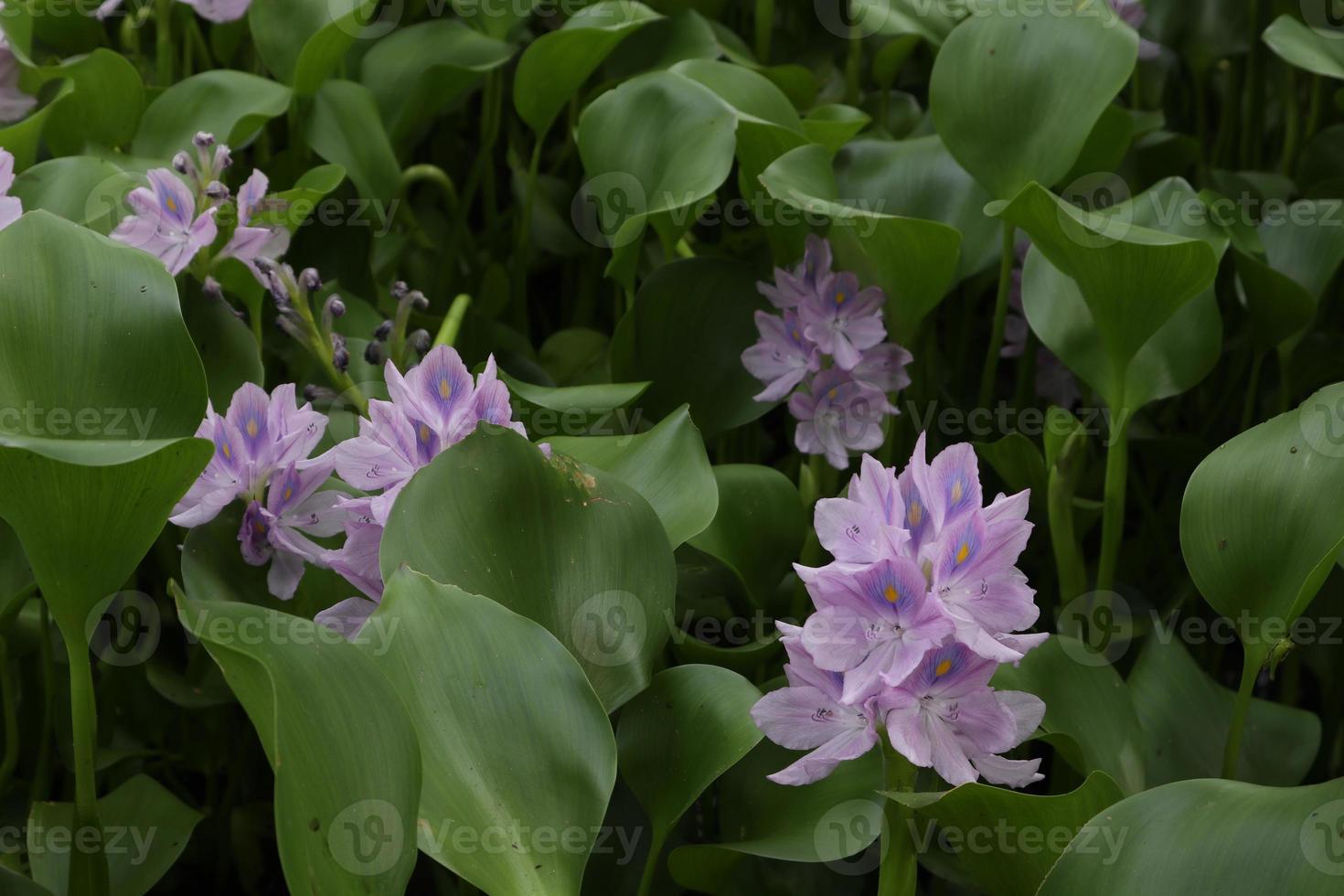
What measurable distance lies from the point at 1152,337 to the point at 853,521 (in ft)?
1.59

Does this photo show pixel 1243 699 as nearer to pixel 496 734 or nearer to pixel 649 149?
pixel 496 734

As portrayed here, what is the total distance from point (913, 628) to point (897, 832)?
0.11 meters

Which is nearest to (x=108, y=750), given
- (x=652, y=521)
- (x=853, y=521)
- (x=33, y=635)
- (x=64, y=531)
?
(x=33, y=635)

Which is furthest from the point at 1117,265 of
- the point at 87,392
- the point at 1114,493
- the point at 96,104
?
the point at 96,104

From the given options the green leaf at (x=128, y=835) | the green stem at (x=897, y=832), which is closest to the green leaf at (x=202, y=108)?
the green leaf at (x=128, y=835)

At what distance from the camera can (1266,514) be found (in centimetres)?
71

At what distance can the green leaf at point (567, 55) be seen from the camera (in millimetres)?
1061

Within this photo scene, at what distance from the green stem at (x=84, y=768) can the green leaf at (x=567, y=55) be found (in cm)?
62

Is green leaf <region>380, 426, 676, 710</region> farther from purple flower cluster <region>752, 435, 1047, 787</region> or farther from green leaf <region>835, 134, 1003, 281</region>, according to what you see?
green leaf <region>835, 134, 1003, 281</region>

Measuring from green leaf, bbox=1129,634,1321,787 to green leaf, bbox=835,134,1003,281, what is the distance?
0.35 metres

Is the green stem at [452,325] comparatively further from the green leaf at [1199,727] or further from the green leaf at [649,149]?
the green leaf at [1199,727]

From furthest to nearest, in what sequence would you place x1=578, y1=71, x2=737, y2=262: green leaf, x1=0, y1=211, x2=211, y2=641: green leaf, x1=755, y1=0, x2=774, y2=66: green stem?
x1=755, y1=0, x2=774, y2=66: green stem
x1=578, y1=71, x2=737, y2=262: green leaf
x1=0, y1=211, x2=211, y2=641: green leaf

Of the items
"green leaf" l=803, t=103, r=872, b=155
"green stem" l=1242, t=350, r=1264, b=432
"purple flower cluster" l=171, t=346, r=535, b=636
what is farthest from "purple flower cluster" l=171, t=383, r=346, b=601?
"green stem" l=1242, t=350, r=1264, b=432

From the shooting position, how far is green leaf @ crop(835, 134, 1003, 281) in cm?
105
